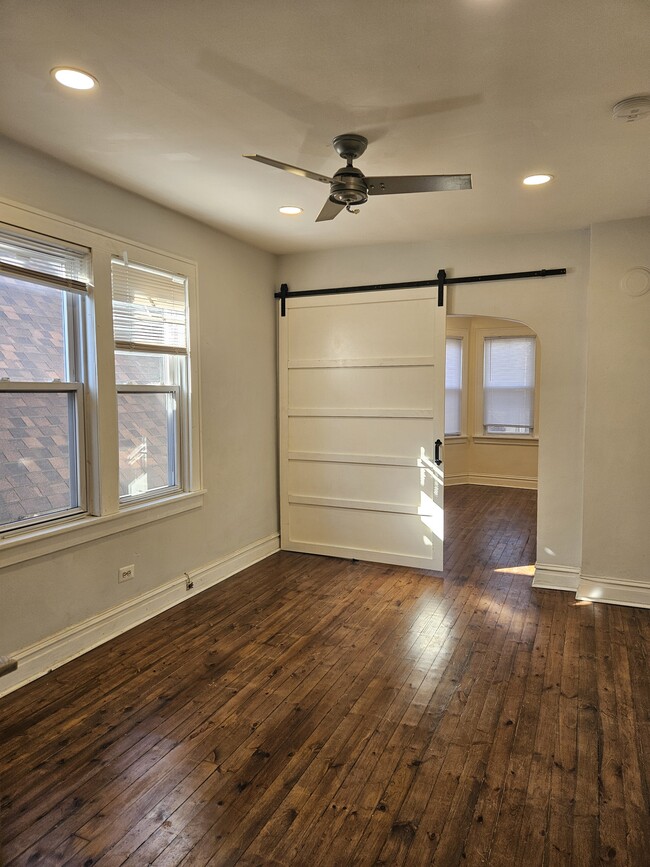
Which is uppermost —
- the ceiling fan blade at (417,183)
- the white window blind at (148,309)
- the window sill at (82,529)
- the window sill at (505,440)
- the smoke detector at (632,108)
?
the smoke detector at (632,108)

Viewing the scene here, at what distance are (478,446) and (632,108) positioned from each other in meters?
6.79

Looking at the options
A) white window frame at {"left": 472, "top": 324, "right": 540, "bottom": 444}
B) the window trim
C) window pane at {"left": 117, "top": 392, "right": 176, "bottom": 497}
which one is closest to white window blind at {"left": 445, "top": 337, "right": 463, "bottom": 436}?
the window trim

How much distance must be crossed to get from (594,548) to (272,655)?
2.46 m

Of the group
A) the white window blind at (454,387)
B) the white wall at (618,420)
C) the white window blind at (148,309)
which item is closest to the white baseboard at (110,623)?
the white window blind at (148,309)

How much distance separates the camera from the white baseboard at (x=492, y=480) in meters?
8.44

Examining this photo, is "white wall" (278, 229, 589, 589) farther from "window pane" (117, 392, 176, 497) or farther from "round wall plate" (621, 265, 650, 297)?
"window pane" (117, 392, 176, 497)

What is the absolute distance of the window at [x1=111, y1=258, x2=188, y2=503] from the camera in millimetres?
3484

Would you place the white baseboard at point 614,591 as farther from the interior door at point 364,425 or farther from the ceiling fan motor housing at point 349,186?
the ceiling fan motor housing at point 349,186

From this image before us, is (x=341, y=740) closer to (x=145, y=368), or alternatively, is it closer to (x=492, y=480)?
(x=145, y=368)

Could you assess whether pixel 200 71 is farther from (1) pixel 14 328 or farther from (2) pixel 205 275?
(2) pixel 205 275

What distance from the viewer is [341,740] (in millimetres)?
2428

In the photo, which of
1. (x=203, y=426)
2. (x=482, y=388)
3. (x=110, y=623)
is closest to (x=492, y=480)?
(x=482, y=388)

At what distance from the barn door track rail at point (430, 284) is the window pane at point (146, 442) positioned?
1659 mm

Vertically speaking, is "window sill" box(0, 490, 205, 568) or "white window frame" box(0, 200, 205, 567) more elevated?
"white window frame" box(0, 200, 205, 567)
